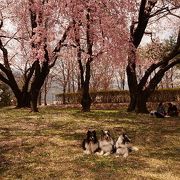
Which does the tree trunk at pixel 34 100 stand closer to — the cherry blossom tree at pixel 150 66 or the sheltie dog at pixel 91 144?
Answer: the cherry blossom tree at pixel 150 66

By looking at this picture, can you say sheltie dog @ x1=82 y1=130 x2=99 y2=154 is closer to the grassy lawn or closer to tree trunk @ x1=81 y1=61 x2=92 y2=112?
the grassy lawn

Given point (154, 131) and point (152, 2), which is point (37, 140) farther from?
point (152, 2)

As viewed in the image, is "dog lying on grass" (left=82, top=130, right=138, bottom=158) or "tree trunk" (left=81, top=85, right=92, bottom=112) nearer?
"dog lying on grass" (left=82, top=130, right=138, bottom=158)

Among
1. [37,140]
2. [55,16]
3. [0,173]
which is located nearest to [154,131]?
[37,140]

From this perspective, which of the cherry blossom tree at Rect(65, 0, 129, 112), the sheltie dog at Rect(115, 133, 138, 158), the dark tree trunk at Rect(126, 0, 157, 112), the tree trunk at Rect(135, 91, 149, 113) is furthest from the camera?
the tree trunk at Rect(135, 91, 149, 113)


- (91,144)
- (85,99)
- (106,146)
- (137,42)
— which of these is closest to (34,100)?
(85,99)

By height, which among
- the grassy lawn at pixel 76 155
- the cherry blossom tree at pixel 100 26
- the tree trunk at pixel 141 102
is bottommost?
the grassy lawn at pixel 76 155

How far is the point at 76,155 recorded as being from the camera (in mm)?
11445

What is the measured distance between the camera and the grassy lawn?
9.70 m

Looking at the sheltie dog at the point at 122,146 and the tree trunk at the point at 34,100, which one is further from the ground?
the tree trunk at the point at 34,100

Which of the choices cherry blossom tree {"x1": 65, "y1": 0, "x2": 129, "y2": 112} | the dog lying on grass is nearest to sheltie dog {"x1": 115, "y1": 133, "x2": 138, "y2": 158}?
the dog lying on grass

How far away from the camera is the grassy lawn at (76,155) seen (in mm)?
9703

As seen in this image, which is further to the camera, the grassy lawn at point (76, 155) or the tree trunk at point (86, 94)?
the tree trunk at point (86, 94)

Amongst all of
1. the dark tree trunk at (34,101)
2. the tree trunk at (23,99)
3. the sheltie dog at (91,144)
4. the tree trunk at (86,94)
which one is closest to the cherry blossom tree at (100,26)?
the tree trunk at (86,94)
